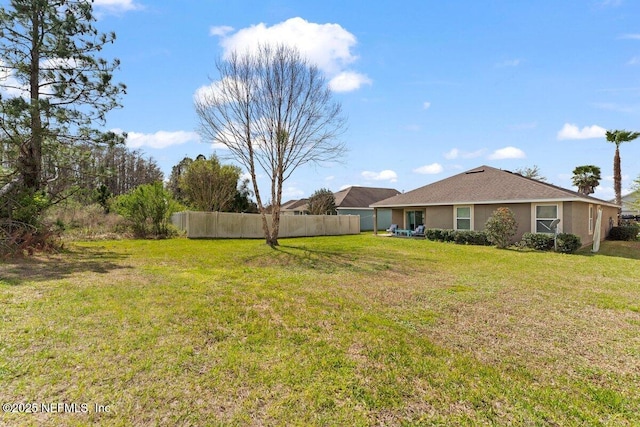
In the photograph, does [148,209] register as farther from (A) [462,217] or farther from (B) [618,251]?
(B) [618,251]

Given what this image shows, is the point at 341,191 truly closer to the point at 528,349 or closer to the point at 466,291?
the point at 466,291

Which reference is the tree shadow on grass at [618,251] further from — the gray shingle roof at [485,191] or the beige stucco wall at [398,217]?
the beige stucco wall at [398,217]

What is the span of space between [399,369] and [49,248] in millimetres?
12975

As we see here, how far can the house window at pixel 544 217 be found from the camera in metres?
15.0

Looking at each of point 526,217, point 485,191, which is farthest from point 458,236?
point 526,217

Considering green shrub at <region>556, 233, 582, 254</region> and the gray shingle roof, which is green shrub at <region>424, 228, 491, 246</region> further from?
green shrub at <region>556, 233, 582, 254</region>

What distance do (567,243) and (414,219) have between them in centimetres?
966

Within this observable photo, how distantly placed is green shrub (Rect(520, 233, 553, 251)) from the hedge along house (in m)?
1.03

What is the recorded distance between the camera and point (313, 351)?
379 cm

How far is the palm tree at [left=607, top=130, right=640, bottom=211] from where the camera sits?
73.9 ft

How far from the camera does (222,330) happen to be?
4.32 metres

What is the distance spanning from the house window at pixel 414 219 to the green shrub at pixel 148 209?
15472 millimetres

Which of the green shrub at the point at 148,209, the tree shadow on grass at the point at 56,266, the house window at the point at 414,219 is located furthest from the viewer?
the house window at the point at 414,219

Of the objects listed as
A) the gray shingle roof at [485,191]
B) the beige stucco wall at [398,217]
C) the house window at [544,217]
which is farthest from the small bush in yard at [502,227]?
the beige stucco wall at [398,217]
